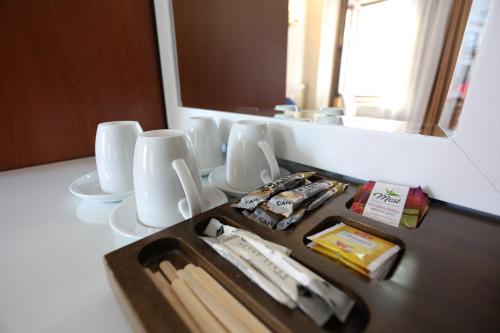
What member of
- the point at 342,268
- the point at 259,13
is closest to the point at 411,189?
the point at 342,268

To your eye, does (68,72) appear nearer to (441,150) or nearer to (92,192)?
(92,192)

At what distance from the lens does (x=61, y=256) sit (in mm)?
354

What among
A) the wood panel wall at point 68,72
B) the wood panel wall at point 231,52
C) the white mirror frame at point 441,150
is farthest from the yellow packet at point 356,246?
the wood panel wall at point 68,72

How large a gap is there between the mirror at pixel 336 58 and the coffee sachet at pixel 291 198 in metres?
0.16

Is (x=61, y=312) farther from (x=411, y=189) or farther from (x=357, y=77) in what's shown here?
(x=357, y=77)

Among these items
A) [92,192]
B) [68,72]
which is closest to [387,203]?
[92,192]

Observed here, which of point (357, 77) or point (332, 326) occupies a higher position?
point (357, 77)

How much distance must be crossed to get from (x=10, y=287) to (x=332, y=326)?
38cm

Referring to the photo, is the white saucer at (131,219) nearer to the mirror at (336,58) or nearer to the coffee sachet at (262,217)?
the coffee sachet at (262,217)

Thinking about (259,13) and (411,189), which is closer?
(411,189)

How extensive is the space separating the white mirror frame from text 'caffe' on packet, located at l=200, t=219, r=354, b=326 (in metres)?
0.26

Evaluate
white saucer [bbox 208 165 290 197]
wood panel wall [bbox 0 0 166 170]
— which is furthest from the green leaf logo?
wood panel wall [bbox 0 0 166 170]

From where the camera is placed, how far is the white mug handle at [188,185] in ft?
1.14

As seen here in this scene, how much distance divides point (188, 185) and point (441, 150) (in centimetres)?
38
